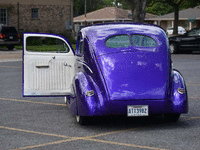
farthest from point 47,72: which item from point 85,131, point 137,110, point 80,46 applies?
point 137,110

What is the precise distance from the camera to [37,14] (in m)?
41.8

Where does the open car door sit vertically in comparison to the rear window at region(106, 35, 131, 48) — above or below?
below

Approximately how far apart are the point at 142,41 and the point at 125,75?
0.87 m

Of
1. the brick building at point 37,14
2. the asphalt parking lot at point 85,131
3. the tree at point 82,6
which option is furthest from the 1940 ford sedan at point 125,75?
the tree at point 82,6

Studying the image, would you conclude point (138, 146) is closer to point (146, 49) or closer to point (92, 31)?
point (146, 49)

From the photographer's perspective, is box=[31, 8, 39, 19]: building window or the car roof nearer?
the car roof

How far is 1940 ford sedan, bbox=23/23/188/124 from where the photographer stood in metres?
6.79

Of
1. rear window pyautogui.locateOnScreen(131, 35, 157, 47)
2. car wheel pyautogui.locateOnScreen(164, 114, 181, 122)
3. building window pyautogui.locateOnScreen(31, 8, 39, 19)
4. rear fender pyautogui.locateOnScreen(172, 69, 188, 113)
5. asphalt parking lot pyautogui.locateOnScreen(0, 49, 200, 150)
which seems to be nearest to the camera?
asphalt parking lot pyautogui.locateOnScreen(0, 49, 200, 150)

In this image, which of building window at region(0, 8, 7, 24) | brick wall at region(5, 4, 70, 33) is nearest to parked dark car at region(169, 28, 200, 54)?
brick wall at region(5, 4, 70, 33)

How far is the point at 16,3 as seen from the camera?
134ft

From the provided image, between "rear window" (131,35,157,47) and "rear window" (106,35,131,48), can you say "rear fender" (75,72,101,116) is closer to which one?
"rear window" (106,35,131,48)

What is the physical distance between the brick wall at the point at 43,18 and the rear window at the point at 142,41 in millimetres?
34499

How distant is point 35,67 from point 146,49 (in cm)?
237

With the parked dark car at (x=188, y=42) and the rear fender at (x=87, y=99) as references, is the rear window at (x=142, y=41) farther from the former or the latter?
the parked dark car at (x=188, y=42)
